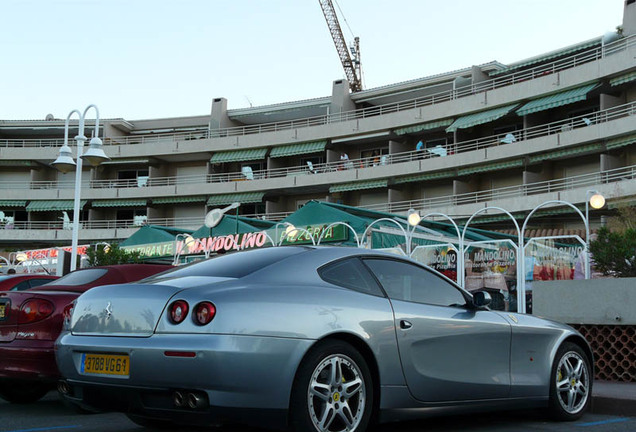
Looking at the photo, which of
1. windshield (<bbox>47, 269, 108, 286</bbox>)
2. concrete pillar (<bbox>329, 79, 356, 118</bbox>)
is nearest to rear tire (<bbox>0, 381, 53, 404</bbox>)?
windshield (<bbox>47, 269, 108, 286</bbox>)

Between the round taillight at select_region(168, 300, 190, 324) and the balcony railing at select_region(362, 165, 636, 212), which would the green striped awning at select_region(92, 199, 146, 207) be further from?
the round taillight at select_region(168, 300, 190, 324)

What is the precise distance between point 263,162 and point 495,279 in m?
40.7

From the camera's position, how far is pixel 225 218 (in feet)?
71.9

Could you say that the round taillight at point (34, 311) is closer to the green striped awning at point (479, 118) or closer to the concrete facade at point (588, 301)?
the concrete facade at point (588, 301)

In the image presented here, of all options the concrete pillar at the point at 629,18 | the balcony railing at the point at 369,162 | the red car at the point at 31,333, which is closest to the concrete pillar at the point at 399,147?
the balcony railing at the point at 369,162

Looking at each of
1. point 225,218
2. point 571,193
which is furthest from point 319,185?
point 225,218

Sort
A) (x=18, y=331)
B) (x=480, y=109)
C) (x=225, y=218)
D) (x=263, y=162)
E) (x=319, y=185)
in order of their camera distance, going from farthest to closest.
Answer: (x=263, y=162)
(x=319, y=185)
(x=480, y=109)
(x=225, y=218)
(x=18, y=331)

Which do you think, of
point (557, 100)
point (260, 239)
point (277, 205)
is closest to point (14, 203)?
point (277, 205)

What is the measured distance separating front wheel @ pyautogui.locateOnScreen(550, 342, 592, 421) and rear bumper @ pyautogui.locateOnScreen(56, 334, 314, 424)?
260 cm

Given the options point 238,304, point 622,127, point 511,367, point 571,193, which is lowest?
point 511,367

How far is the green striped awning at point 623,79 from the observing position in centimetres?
3322

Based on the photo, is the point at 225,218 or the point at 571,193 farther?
the point at 571,193

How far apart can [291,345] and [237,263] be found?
2.77 ft

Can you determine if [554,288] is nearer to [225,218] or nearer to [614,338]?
[614,338]
